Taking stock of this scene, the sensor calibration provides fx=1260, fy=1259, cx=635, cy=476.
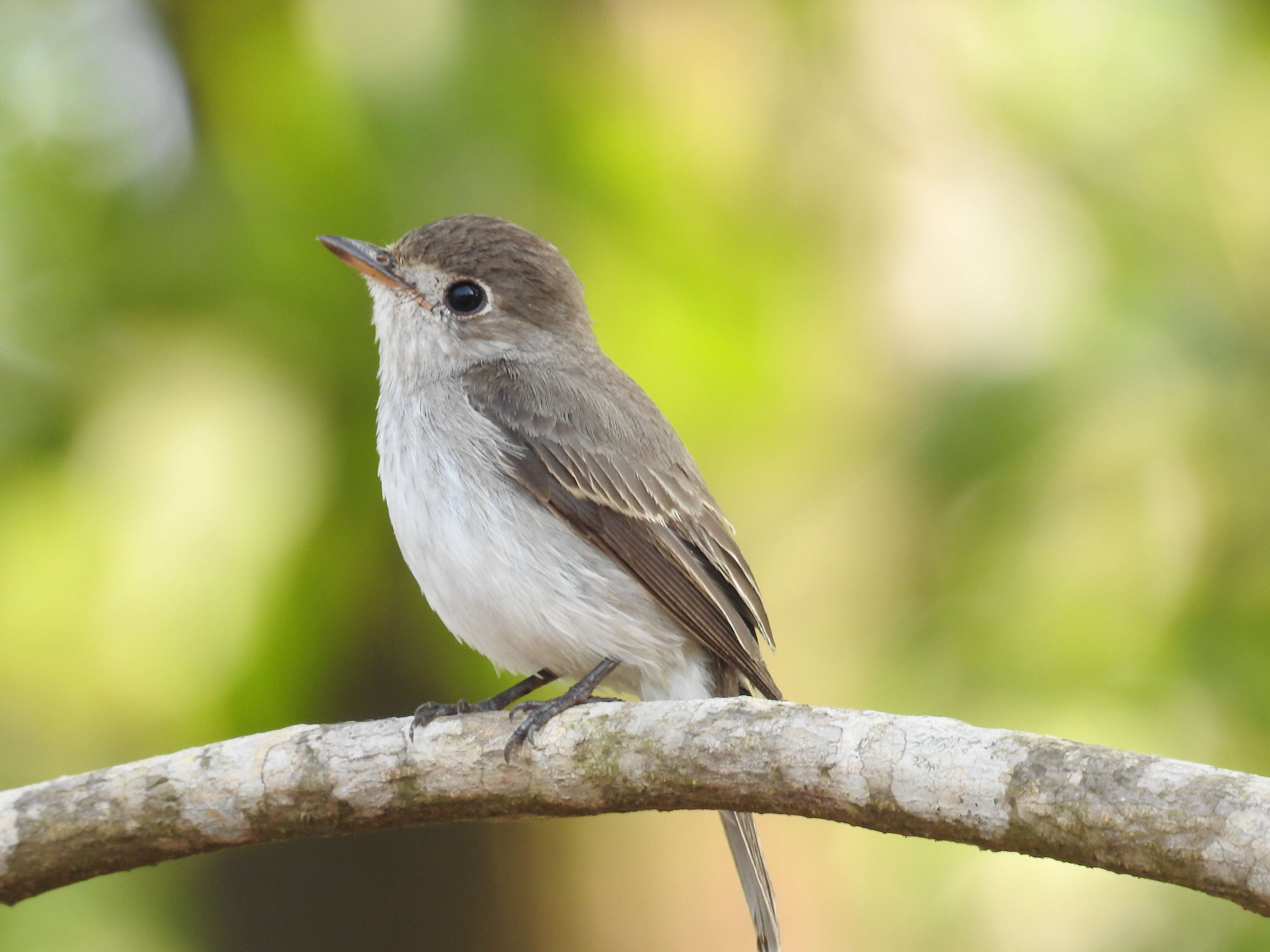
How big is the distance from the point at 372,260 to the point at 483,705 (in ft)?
4.93

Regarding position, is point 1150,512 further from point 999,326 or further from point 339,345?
point 339,345

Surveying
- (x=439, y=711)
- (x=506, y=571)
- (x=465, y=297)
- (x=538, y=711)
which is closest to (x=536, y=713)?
(x=538, y=711)

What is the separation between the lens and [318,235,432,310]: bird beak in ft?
13.5

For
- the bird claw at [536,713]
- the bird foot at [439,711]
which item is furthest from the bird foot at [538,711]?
the bird foot at [439,711]

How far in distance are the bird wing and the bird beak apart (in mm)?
393

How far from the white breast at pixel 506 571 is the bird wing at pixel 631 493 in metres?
0.06

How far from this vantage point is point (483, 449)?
3889 millimetres

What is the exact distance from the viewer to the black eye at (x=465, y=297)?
171 inches

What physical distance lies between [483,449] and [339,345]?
108 centimetres

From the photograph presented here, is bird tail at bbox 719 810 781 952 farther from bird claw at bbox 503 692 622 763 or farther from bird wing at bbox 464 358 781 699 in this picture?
bird claw at bbox 503 692 622 763

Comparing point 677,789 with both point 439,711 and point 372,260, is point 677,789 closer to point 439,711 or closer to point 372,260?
point 439,711

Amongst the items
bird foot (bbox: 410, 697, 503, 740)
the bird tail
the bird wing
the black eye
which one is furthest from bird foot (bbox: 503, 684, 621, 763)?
the black eye

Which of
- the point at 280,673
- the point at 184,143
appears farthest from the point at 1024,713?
the point at 184,143

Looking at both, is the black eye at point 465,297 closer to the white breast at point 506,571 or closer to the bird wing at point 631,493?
the bird wing at point 631,493
